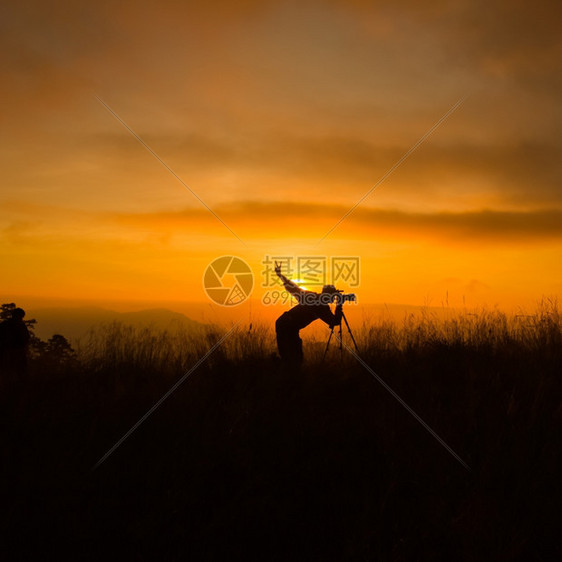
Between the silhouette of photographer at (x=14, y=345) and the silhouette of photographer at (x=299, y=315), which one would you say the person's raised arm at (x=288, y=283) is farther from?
the silhouette of photographer at (x=14, y=345)

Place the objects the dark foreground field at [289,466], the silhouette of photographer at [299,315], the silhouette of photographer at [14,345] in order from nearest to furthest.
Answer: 1. the dark foreground field at [289,466]
2. the silhouette of photographer at [14,345]
3. the silhouette of photographer at [299,315]

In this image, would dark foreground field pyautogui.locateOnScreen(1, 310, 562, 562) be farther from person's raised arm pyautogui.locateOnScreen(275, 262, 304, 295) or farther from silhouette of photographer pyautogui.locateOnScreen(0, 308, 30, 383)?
person's raised arm pyautogui.locateOnScreen(275, 262, 304, 295)

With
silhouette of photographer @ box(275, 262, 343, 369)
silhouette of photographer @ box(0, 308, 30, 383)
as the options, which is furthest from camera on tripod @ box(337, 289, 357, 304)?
silhouette of photographer @ box(0, 308, 30, 383)

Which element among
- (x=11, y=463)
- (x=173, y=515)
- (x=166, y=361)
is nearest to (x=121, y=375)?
(x=166, y=361)

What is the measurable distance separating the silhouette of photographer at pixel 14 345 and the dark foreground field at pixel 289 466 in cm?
39

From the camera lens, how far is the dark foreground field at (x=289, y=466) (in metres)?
3.54

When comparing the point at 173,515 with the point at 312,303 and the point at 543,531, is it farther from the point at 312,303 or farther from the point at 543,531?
the point at 312,303

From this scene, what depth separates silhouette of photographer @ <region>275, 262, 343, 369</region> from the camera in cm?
720

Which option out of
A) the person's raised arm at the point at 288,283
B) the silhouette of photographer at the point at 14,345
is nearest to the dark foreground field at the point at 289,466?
the silhouette of photographer at the point at 14,345

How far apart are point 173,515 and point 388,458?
184 cm

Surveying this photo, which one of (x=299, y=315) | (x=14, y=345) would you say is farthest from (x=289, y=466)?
(x=14, y=345)

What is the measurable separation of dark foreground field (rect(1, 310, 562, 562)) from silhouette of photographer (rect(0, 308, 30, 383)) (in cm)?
39

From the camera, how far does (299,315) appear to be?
7383 millimetres

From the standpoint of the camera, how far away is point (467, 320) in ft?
29.7
